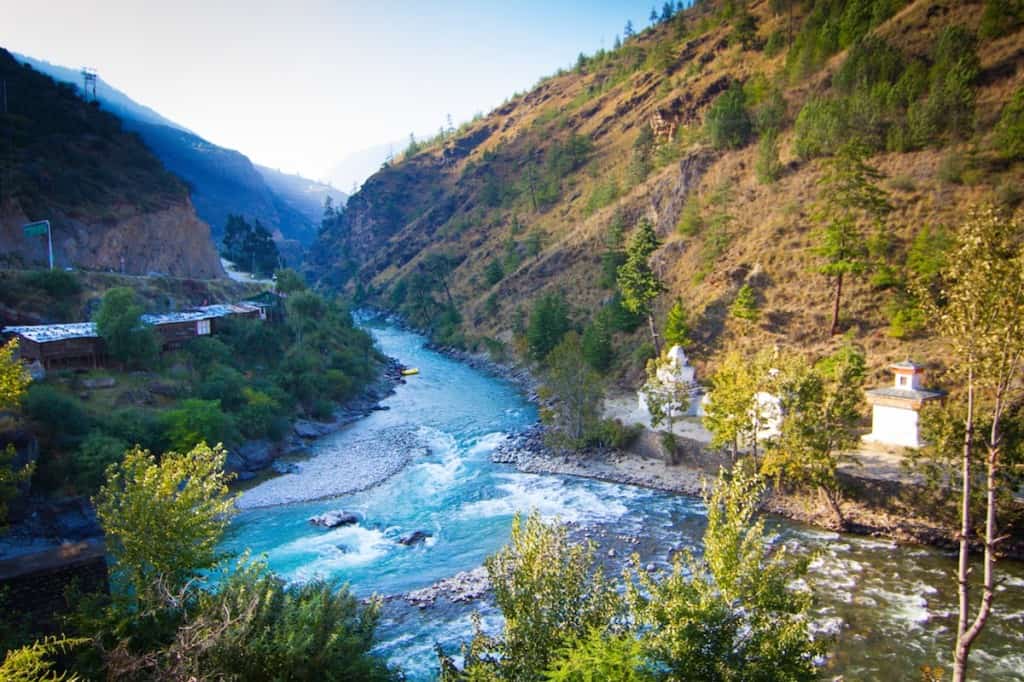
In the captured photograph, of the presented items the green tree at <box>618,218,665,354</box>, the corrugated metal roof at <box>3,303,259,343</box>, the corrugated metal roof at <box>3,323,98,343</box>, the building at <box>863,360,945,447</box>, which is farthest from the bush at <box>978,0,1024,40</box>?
the corrugated metal roof at <box>3,323,98,343</box>

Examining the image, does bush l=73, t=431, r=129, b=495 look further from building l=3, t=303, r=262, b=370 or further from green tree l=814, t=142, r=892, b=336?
green tree l=814, t=142, r=892, b=336

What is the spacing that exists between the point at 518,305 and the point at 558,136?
47.6 meters

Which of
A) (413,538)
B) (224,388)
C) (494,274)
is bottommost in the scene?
(413,538)

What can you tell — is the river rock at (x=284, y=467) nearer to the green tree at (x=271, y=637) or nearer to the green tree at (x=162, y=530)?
the green tree at (x=162, y=530)

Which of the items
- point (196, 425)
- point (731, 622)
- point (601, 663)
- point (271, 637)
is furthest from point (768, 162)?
point (271, 637)

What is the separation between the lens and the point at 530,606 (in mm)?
9641

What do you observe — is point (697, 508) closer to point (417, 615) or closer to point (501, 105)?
point (417, 615)

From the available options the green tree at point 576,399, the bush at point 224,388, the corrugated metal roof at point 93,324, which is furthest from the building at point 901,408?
the corrugated metal roof at point 93,324

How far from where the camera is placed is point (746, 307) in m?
39.0

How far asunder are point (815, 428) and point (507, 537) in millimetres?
12673

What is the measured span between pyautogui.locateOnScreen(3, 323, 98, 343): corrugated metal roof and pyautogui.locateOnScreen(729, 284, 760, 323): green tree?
38.1 m

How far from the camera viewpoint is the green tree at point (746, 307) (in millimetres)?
38625

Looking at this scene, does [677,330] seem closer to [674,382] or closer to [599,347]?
[599,347]

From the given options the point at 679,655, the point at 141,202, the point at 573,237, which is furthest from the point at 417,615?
the point at 573,237
